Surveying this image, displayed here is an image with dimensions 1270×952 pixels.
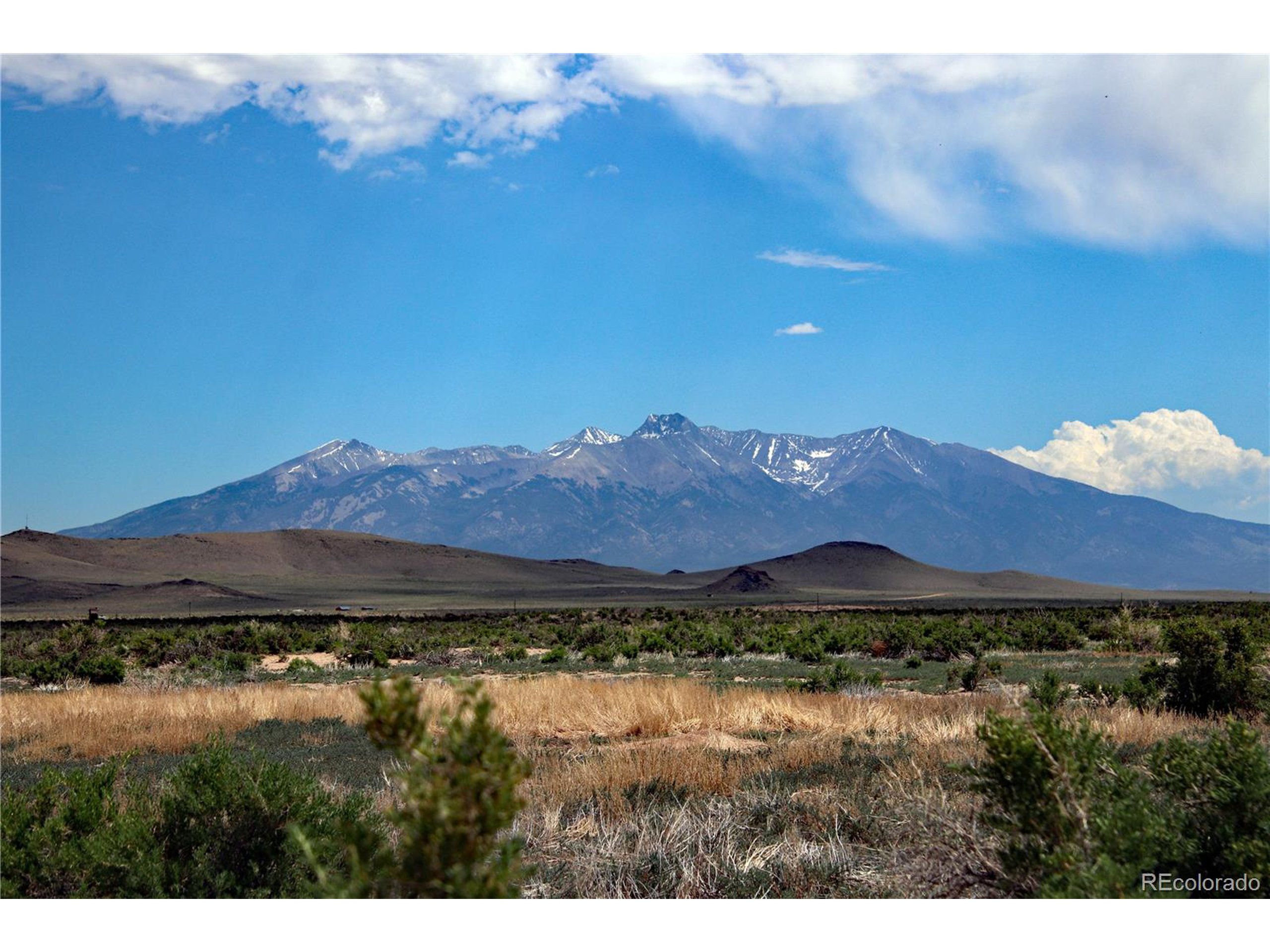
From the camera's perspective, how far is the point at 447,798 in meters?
3.32

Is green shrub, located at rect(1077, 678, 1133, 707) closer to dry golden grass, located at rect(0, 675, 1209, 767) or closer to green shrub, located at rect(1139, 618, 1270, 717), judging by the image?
green shrub, located at rect(1139, 618, 1270, 717)

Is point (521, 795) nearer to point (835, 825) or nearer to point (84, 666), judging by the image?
point (835, 825)

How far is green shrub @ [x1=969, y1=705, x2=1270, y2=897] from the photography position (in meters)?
4.87

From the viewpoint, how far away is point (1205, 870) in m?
5.71

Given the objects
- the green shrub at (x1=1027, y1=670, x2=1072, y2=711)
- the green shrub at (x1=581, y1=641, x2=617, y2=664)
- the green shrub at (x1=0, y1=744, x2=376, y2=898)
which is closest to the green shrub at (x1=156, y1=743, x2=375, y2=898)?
the green shrub at (x1=0, y1=744, x2=376, y2=898)

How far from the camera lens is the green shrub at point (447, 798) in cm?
330

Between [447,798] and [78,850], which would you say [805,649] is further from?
[447,798]

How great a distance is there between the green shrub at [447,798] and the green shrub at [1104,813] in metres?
2.70

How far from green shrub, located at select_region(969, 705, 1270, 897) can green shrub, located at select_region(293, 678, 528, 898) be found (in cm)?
270

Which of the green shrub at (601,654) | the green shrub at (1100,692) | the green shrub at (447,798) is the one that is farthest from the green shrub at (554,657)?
the green shrub at (447,798)

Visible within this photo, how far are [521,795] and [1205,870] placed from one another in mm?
5744

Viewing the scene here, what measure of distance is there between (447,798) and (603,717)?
1197 cm

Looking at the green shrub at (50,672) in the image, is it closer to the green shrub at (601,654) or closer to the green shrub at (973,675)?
the green shrub at (601,654)
